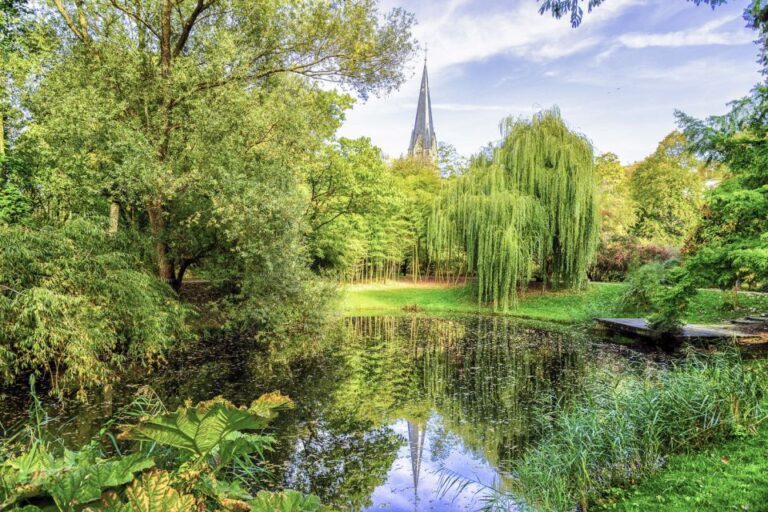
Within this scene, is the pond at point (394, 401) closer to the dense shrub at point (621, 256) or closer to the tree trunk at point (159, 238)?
the tree trunk at point (159, 238)

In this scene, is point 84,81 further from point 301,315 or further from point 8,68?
point 301,315

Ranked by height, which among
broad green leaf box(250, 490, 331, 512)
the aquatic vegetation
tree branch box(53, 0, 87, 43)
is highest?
tree branch box(53, 0, 87, 43)

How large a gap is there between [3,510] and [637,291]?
14959 millimetres

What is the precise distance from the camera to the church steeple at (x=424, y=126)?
42156 millimetres

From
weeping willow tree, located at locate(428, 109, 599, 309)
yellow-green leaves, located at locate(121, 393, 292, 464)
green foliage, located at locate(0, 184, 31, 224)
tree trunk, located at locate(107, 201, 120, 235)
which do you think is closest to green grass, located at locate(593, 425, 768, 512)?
yellow-green leaves, located at locate(121, 393, 292, 464)

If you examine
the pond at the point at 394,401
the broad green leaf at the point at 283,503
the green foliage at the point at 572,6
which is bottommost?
the pond at the point at 394,401

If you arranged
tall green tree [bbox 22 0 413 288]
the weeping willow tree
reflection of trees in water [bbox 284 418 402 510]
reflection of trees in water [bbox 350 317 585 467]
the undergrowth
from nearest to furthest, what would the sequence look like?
the undergrowth, reflection of trees in water [bbox 284 418 402 510], reflection of trees in water [bbox 350 317 585 467], tall green tree [bbox 22 0 413 288], the weeping willow tree

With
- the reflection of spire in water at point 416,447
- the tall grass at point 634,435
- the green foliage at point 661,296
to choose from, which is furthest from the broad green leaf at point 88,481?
the green foliage at point 661,296

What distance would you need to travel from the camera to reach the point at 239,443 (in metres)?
1.70

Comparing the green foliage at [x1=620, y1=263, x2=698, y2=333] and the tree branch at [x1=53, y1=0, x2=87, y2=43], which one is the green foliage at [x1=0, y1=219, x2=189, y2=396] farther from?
the green foliage at [x1=620, y1=263, x2=698, y2=333]

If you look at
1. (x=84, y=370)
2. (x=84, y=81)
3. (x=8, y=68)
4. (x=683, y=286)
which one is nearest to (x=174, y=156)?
(x=84, y=81)

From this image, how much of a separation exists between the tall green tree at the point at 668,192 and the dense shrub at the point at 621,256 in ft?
10.5

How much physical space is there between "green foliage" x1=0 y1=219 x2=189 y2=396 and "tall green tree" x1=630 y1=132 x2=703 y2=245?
23011 mm

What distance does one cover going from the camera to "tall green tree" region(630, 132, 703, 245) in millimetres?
23016
